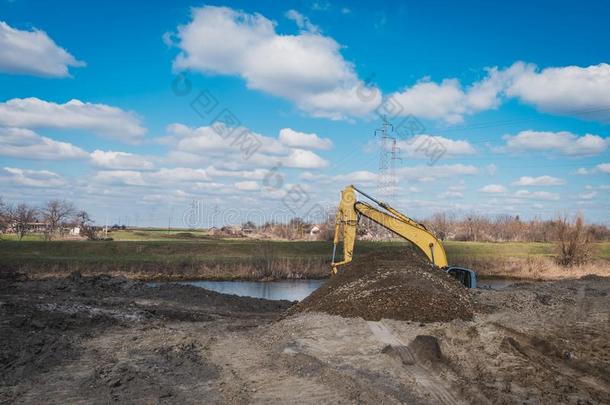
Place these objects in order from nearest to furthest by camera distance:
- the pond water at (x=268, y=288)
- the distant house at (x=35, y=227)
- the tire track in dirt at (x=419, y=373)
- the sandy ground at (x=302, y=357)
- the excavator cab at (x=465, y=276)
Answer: the tire track in dirt at (x=419, y=373) < the sandy ground at (x=302, y=357) < the excavator cab at (x=465, y=276) < the pond water at (x=268, y=288) < the distant house at (x=35, y=227)

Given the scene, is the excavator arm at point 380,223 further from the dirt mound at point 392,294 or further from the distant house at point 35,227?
the distant house at point 35,227

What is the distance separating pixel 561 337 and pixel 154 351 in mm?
8884

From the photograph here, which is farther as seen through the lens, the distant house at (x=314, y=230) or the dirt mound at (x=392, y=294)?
the distant house at (x=314, y=230)

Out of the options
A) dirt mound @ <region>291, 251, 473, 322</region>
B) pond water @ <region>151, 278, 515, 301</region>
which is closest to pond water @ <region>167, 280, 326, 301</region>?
pond water @ <region>151, 278, 515, 301</region>

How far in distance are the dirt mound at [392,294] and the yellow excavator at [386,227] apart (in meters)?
4.01

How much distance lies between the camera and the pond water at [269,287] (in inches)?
1264

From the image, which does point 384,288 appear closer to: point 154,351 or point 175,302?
point 154,351

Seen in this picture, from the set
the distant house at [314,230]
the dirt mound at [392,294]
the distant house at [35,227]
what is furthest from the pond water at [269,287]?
the distant house at [314,230]

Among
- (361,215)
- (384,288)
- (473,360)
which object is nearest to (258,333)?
(384,288)

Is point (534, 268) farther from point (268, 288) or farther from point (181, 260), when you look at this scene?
point (181, 260)

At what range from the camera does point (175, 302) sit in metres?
20.2

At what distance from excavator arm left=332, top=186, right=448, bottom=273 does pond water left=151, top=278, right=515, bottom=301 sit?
10.2m

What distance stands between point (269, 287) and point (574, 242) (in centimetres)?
2668

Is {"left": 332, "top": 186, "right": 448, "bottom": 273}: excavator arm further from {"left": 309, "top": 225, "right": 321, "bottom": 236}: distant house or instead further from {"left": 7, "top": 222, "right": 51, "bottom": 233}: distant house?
{"left": 309, "top": 225, "right": 321, "bottom": 236}: distant house
